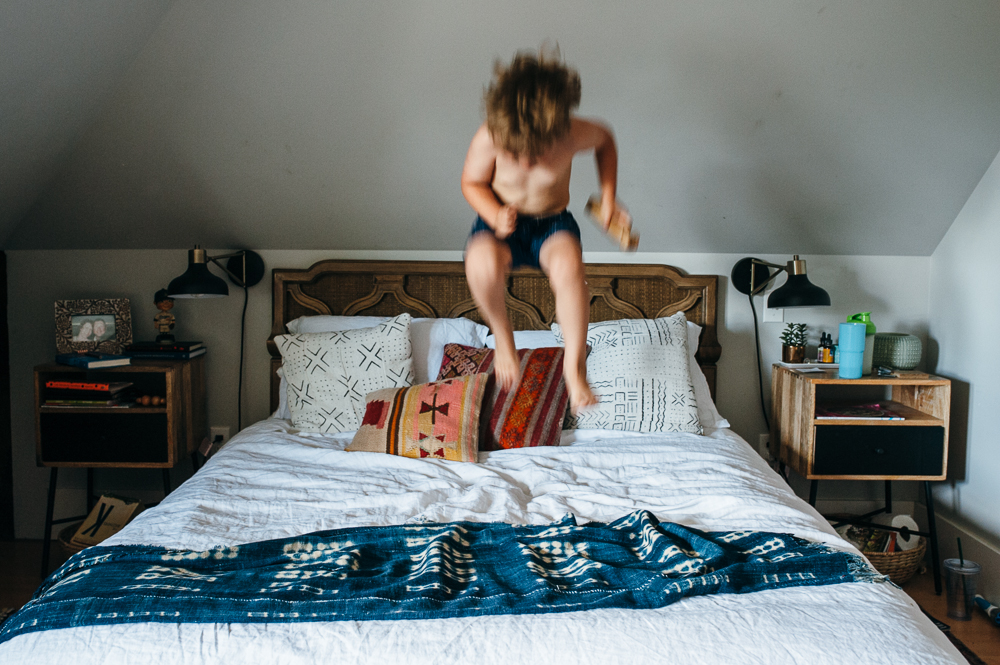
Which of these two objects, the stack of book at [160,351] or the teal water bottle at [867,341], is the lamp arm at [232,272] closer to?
the stack of book at [160,351]

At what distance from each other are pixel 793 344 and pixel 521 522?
5.78ft

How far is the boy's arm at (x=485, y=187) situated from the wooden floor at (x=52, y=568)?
2038mm

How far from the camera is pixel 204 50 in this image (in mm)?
2191

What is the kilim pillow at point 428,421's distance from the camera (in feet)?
6.91

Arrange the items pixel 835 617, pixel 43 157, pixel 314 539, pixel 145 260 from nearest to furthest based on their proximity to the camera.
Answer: pixel 835 617 < pixel 314 539 < pixel 43 157 < pixel 145 260

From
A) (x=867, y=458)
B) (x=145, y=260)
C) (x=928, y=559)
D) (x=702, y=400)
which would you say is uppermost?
(x=145, y=260)

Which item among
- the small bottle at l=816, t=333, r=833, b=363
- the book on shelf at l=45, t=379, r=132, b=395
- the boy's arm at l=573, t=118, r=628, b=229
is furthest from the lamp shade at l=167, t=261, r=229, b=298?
the small bottle at l=816, t=333, r=833, b=363

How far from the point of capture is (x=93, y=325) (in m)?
2.68

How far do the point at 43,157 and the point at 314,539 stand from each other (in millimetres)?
1934

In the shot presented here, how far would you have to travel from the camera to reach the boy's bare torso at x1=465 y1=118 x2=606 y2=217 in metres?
1.38

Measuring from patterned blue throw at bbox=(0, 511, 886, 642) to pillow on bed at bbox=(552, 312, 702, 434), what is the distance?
33.4 inches

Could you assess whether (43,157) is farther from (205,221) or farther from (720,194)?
(720,194)

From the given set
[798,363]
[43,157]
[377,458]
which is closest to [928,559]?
[798,363]

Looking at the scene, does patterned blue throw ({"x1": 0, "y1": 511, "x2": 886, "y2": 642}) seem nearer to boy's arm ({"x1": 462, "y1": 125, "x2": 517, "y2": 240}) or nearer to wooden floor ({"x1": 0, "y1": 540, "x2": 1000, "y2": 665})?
boy's arm ({"x1": 462, "y1": 125, "x2": 517, "y2": 240})
